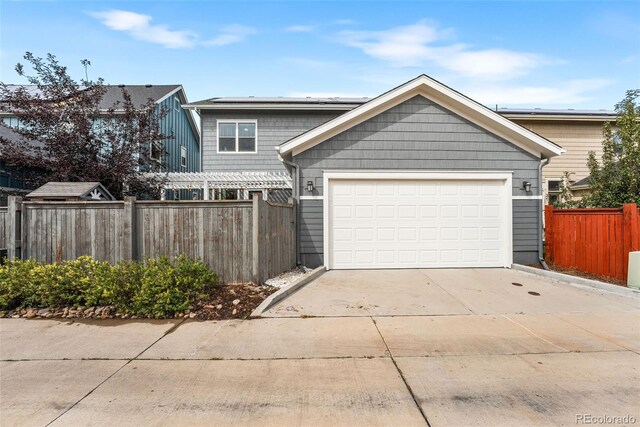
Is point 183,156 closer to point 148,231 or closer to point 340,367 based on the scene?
point 148,231

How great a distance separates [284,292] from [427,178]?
4799 mm

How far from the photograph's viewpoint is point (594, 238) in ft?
25.9

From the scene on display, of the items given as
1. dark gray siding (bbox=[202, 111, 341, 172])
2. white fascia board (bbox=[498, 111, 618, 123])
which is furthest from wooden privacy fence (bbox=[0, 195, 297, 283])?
white fascia board (bbox=[498, 111, 618, 123])

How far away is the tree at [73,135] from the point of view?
9445mm

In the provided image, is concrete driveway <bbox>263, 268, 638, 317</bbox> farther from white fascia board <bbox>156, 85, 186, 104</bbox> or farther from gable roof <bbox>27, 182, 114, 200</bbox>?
white fascia board <bbox>156, 85, 186, 104</bbox>

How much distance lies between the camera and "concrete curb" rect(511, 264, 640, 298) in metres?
6.29

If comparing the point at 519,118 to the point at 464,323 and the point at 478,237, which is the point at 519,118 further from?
the point at 464,323

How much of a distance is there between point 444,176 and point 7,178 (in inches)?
536

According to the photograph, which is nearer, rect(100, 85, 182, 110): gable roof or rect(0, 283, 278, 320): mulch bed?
rect(0, 283, 278, 320): mulch bed

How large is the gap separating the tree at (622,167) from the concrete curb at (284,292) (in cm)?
824

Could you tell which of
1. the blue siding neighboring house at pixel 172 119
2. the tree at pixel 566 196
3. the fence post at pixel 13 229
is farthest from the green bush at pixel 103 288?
the tree at pixel 566 196

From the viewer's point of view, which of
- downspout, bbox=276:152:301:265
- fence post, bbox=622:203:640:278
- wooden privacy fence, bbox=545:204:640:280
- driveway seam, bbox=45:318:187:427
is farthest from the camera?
downspout, bbox=276:152:301:265

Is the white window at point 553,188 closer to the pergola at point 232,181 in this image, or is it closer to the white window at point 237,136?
the pergola at point 232,181

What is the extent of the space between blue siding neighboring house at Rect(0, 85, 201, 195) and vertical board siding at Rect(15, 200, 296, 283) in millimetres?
7646
